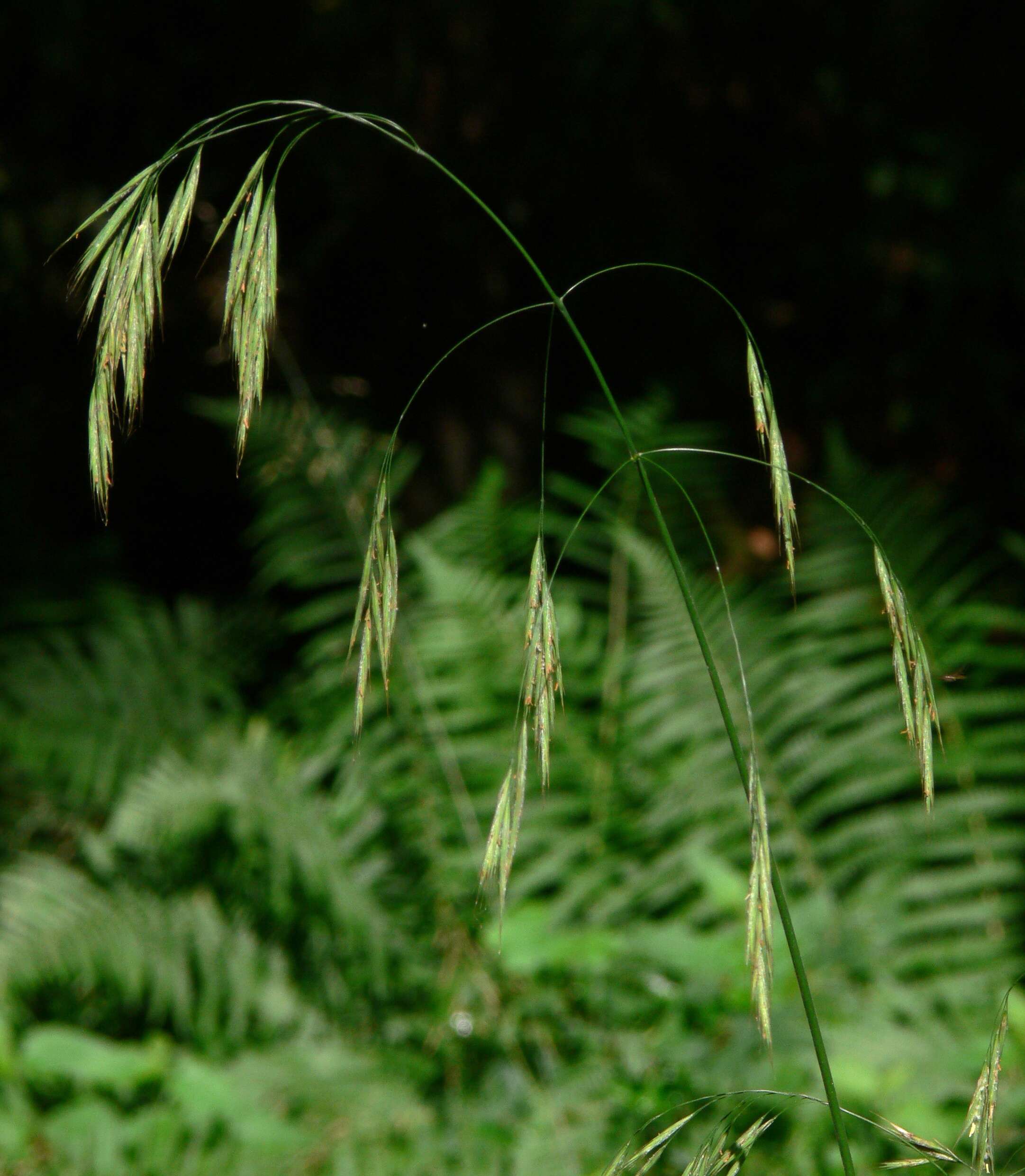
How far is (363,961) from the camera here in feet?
6.61

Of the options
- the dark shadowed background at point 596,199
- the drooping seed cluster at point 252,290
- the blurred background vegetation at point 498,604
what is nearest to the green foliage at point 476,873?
the blurred background vegetation at point 498,604

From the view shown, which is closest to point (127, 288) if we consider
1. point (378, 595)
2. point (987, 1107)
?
point (378, 595)

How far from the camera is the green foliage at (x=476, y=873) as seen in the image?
63.8 inches

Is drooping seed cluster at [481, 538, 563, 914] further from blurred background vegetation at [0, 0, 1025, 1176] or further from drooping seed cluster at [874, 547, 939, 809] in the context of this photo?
blurred background vegetation at [0, 0, 1025, 1176]

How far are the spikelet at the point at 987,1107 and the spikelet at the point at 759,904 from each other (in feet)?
0.47

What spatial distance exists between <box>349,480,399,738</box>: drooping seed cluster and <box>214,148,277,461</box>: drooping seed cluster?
0.34 ft

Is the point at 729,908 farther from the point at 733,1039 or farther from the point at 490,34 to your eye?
the point at 490,34

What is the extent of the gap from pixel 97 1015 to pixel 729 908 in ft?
3.96

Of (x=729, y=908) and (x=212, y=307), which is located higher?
(x=212, y=307)

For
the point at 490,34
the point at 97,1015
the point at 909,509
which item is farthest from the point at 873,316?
the point at 97,1015

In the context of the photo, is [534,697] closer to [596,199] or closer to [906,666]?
[906,666]

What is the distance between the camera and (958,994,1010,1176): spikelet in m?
0.70

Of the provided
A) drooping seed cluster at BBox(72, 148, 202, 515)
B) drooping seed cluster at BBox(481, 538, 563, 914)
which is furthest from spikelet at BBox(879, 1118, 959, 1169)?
drooping seed cluster at BBox(72, 148, 202, 515)

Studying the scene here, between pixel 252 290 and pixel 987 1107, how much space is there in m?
0.76
